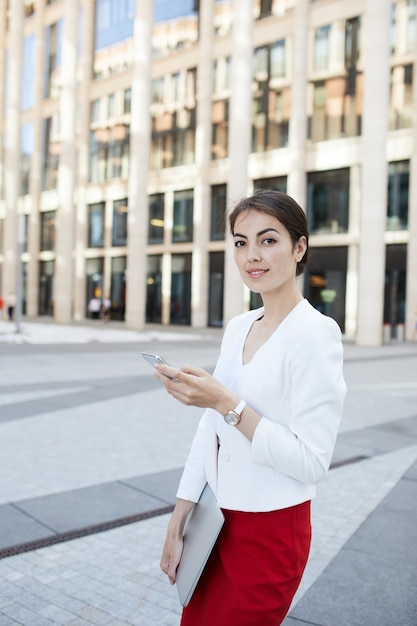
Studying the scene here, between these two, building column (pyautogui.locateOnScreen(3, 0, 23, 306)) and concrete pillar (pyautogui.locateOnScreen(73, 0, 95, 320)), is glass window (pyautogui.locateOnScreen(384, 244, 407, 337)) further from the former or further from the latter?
building column (pyautogui.locateOnScreen(3, 0, 23, 306))

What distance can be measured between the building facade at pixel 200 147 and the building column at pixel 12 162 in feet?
0.33

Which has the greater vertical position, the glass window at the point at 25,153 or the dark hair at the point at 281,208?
the glass window at the point at 25,153

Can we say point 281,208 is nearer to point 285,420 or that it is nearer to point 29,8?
point 285,420

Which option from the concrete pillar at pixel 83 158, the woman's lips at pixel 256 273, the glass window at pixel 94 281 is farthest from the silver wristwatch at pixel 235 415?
the concrete pillar at pixel 83 158

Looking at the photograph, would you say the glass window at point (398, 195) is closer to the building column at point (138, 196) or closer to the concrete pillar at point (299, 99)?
the concrete pillar at point (299, 99)

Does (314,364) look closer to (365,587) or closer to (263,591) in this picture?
(263,591)

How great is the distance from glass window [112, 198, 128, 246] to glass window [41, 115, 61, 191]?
248 inches

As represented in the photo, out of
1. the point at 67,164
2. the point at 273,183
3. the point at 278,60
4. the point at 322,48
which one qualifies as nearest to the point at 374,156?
the point at 273,183

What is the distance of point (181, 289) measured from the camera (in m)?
35.8

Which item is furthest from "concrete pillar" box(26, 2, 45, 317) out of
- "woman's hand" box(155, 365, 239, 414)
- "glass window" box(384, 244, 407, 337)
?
"woman's hand" box(155, 365, 239, 414)

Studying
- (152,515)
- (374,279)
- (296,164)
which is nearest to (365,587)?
(152,515)

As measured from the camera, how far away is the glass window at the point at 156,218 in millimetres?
37156

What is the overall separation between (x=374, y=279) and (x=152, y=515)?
2089 centimetres

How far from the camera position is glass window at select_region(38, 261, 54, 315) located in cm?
4416
